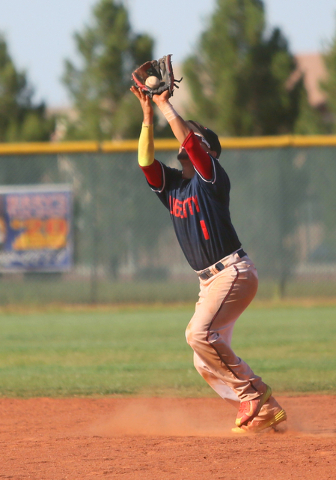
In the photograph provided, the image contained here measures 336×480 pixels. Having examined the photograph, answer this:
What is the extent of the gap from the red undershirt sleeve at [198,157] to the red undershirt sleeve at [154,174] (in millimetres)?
430

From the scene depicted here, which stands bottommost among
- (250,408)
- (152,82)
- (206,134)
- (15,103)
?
(250,408)

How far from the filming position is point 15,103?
19500 mm

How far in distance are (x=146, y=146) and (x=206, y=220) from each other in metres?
0.64

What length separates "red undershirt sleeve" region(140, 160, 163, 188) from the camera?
14.8 feet

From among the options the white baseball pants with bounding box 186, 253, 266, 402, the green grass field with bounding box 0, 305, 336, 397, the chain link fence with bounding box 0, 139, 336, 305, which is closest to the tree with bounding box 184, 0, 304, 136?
the chain link fence with bounding box 0, 139, 336, 305

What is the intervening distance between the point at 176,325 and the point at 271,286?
2.48m

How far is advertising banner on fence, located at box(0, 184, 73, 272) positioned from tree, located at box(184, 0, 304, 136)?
787 cm

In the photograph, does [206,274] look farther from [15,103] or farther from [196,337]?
[15,103]

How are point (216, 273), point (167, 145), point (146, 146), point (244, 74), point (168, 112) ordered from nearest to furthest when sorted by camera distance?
point (168, 112) < point (216, 273) < point (146, 146) < point (167, 145) < point (244, 74)

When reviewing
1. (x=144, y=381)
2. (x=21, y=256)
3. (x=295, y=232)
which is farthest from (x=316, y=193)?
(x=144, y=381)

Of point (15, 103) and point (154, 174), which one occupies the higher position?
point (15, 103)

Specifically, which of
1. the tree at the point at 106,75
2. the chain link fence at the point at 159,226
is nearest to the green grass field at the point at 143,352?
the chain link fence at the point at 159,226

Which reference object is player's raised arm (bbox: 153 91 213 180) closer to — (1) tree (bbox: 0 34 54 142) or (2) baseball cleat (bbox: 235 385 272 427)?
(2) baseball cleat (bbox: 235 385 272 427)

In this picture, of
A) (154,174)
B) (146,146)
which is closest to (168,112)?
(146,146)
